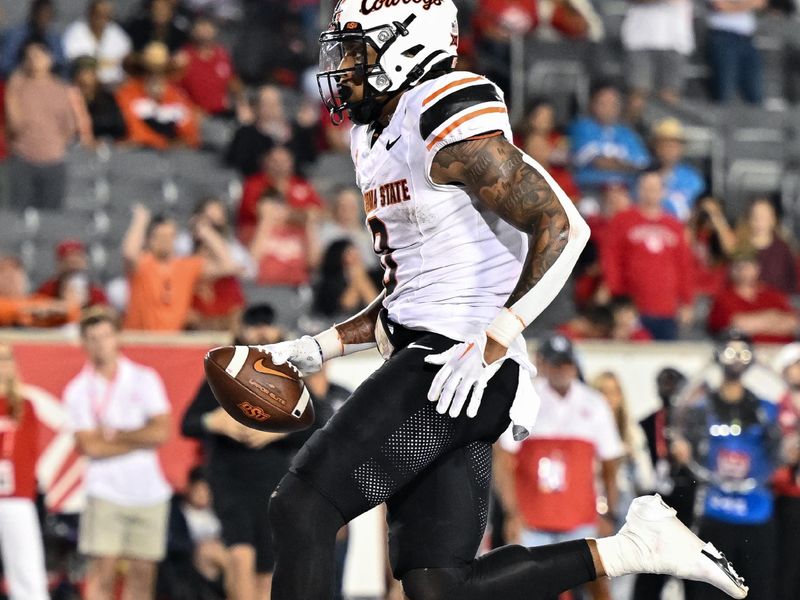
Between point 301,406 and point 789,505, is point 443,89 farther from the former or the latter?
point 789,505

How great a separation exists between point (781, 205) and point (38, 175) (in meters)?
5.89

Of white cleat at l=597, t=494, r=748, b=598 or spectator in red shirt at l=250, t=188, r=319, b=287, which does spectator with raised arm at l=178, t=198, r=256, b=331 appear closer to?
spectator in red shirt at l=250, t=188, r=319, b=287

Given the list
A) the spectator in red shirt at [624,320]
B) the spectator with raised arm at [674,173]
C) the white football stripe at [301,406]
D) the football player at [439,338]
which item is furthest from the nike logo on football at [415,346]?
the spectator with raised arm at [674,173]

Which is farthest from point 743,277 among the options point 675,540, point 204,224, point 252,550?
point 675,540

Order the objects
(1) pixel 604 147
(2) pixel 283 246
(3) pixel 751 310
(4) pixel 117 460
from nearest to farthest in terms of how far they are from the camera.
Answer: (4) pixel 117 460 < (2) pixel 283 246 < (3) pixel 751 310 < (1) pixel 604 147

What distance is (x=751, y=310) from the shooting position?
34.9 feet

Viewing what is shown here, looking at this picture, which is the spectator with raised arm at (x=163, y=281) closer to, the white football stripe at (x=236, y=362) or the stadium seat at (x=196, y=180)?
the stadium seat at (x=196, y=180)

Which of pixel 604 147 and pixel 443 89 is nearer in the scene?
pixel 443 89

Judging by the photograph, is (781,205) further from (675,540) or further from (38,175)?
(675,540)

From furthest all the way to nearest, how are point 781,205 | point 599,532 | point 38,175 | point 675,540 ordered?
point 781,205 → point 38,175 → point 599,532 → point 675,540

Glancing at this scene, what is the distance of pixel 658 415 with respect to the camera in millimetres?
7812

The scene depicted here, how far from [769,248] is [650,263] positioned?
149 cm

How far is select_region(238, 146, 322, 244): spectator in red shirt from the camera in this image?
10.7 meters

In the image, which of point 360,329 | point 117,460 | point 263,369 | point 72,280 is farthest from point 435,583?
point 72,280
